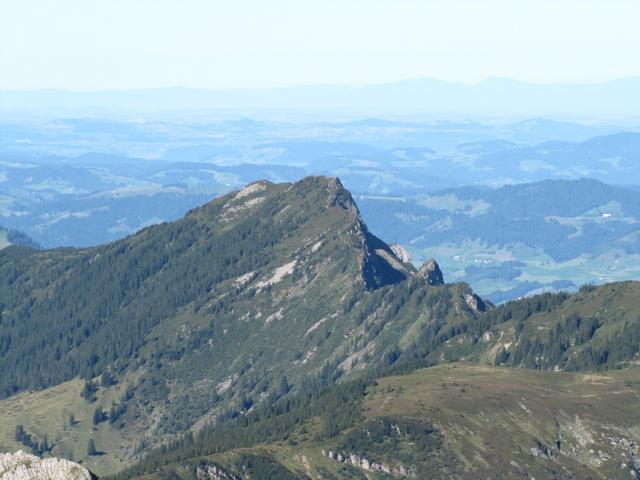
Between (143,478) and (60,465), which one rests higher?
(60,465)

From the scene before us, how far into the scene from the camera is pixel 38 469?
500ft

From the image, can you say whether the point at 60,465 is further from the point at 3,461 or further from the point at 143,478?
the point at 143,478

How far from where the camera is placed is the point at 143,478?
200 meters

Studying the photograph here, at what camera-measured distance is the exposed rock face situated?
148375 millimetres

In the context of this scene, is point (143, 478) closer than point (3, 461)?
No

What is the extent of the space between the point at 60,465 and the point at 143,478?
166 feet

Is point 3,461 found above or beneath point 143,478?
above

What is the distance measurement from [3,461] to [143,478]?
46841mm

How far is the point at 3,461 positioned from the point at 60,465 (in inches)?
366

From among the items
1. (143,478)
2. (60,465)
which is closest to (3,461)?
(60,465)

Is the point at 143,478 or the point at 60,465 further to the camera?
the point at 143,478

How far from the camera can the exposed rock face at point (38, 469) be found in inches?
5842

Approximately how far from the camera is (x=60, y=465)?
5930 inches
